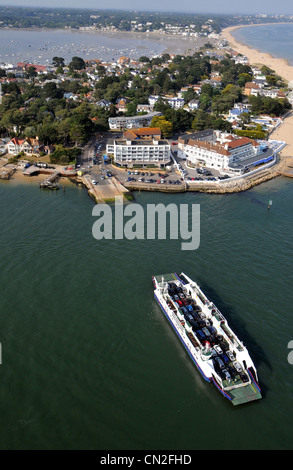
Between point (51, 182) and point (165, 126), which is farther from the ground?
point (165, 126)

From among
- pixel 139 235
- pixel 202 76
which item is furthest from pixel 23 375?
pixel 202 76

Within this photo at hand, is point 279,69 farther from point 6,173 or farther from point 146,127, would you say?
point 6,173

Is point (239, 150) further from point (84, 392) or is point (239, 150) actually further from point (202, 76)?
point (202, 76)

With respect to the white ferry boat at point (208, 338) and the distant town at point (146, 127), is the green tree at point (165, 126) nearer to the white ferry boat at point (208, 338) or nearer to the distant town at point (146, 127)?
the distant town at point (146, 127)

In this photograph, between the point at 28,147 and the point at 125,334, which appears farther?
the point at 28,147

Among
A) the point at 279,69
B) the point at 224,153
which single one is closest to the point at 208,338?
the point at 224,153

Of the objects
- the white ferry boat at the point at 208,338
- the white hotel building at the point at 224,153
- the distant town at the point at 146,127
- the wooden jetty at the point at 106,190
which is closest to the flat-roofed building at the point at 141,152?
the distant town at the point at 146,127
